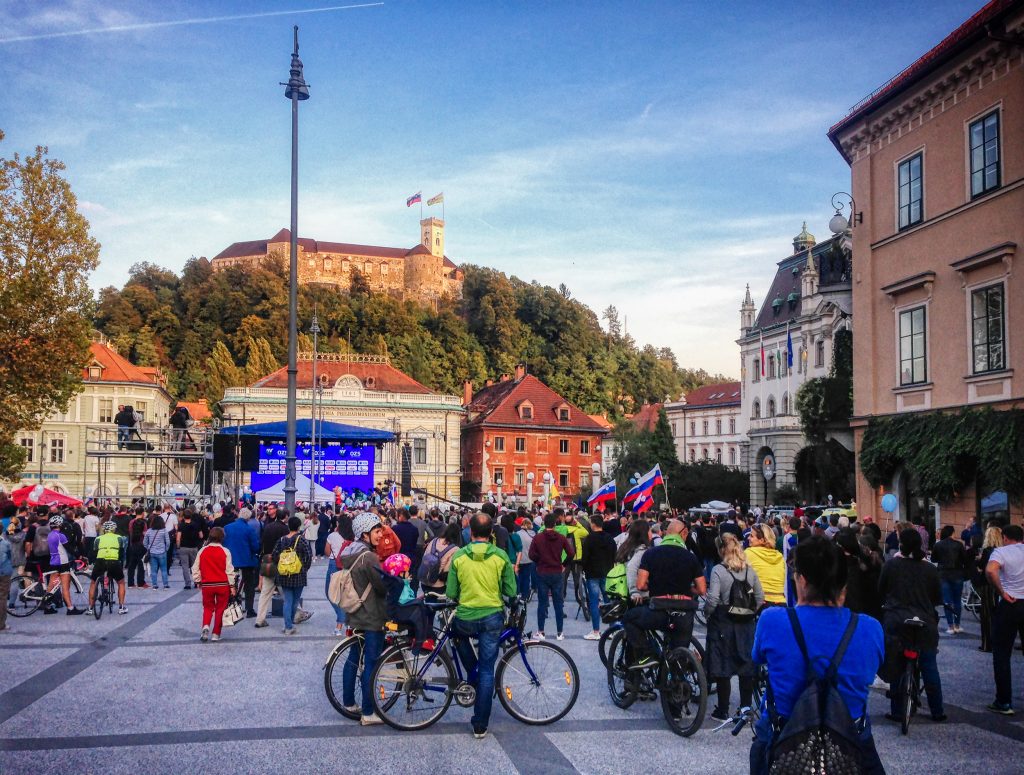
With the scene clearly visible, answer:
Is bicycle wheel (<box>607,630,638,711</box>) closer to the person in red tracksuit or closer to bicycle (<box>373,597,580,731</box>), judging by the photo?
bicycle (<box>373,597,580,731</box>)

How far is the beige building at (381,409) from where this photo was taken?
223ft

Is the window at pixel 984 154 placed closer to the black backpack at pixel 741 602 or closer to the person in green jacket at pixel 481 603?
the black backpack at pixel 741 602

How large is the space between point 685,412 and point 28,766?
8795 cm

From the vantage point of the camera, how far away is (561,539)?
545 inches

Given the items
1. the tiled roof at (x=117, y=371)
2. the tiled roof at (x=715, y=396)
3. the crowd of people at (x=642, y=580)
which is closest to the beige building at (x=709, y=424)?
the tiled roof at (x=715, y=396)

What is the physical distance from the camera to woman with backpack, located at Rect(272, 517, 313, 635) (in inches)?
539

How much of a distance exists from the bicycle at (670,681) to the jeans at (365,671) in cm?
236

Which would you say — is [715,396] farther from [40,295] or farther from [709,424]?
[40,295]

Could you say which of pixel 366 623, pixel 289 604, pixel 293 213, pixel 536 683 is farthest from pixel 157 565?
pixel 536 683

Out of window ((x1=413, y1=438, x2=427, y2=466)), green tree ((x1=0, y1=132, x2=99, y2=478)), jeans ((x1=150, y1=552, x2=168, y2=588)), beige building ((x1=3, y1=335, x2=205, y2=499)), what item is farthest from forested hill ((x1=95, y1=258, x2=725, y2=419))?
jeans ((x1=150, y1=552, x2=168, y2=588))

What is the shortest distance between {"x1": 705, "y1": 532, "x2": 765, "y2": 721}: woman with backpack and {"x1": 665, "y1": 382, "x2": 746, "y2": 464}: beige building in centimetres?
7380

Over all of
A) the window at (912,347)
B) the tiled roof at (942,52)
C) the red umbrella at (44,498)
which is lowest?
the red umbrella at (44,498)

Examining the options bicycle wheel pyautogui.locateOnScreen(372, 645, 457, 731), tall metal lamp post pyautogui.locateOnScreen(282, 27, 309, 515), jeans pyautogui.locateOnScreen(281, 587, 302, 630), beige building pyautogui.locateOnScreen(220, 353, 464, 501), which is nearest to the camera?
bicycle wheel pyautogui.locateOnScreen(372, 645, 457, 731)

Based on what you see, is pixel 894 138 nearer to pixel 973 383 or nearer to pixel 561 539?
pixel 973 383
